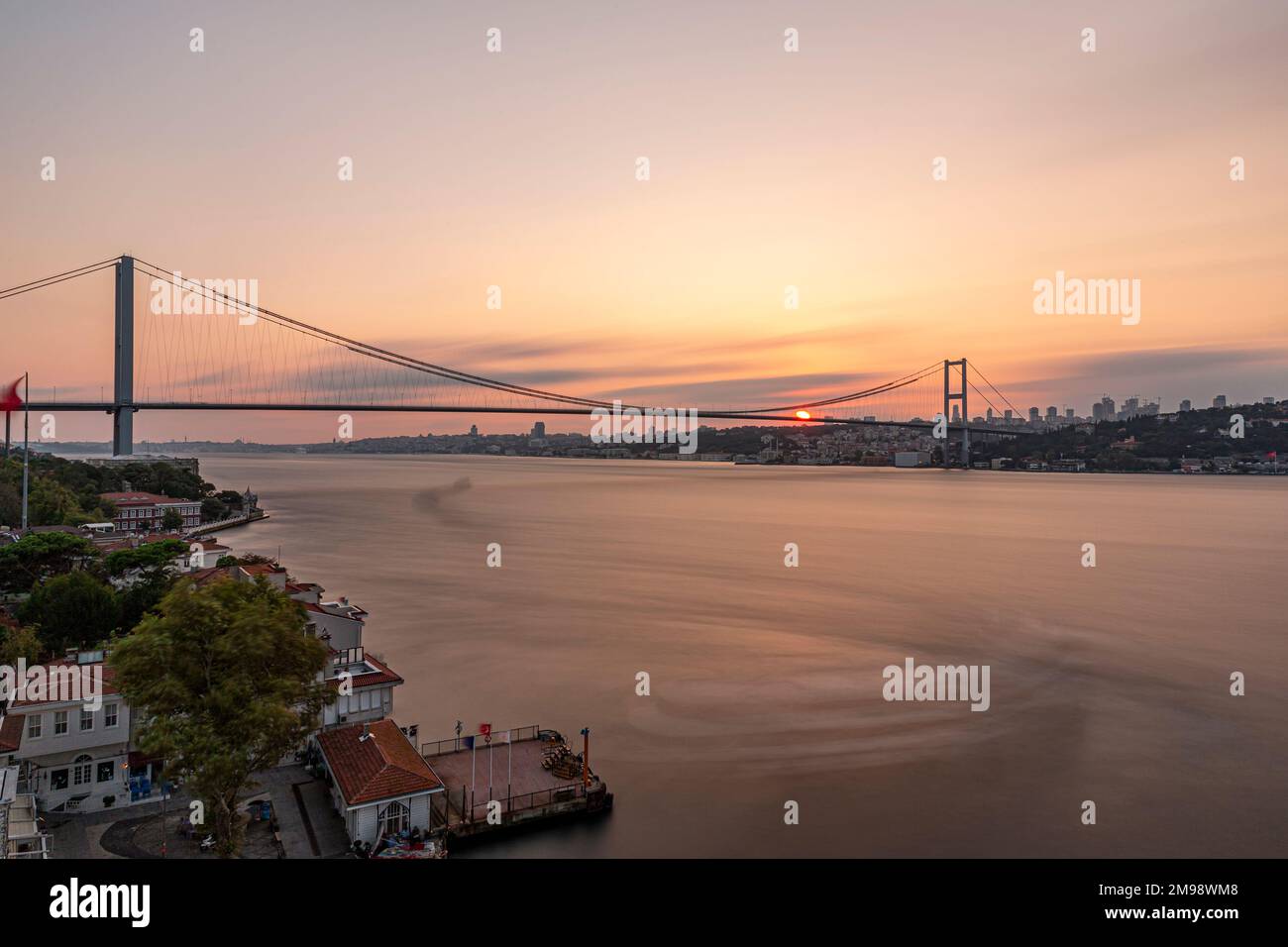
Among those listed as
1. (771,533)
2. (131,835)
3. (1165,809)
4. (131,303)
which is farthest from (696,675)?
(131,303)

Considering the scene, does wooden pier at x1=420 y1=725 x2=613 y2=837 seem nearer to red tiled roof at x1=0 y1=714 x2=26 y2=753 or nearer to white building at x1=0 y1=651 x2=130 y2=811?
white building at x1=0 y1=651 x2=130 y2=811

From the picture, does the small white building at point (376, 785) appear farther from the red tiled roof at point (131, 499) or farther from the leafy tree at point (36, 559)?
the red tiled roof at point (131, 499)

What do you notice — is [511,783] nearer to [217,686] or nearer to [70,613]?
[217,686]

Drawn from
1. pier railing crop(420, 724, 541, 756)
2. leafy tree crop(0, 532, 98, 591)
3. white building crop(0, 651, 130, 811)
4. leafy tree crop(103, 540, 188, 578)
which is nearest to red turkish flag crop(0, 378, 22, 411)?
leafy tree crop(0, 532, 98, 591)

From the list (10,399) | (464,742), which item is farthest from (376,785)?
(10,399)

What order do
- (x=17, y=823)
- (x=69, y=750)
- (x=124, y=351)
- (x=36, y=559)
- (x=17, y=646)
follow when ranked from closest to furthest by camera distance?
(x=17, y=823)
(x=69, y=750)
(x=17, y=646)
(x=36, y=559)
(x=124, y=351)
